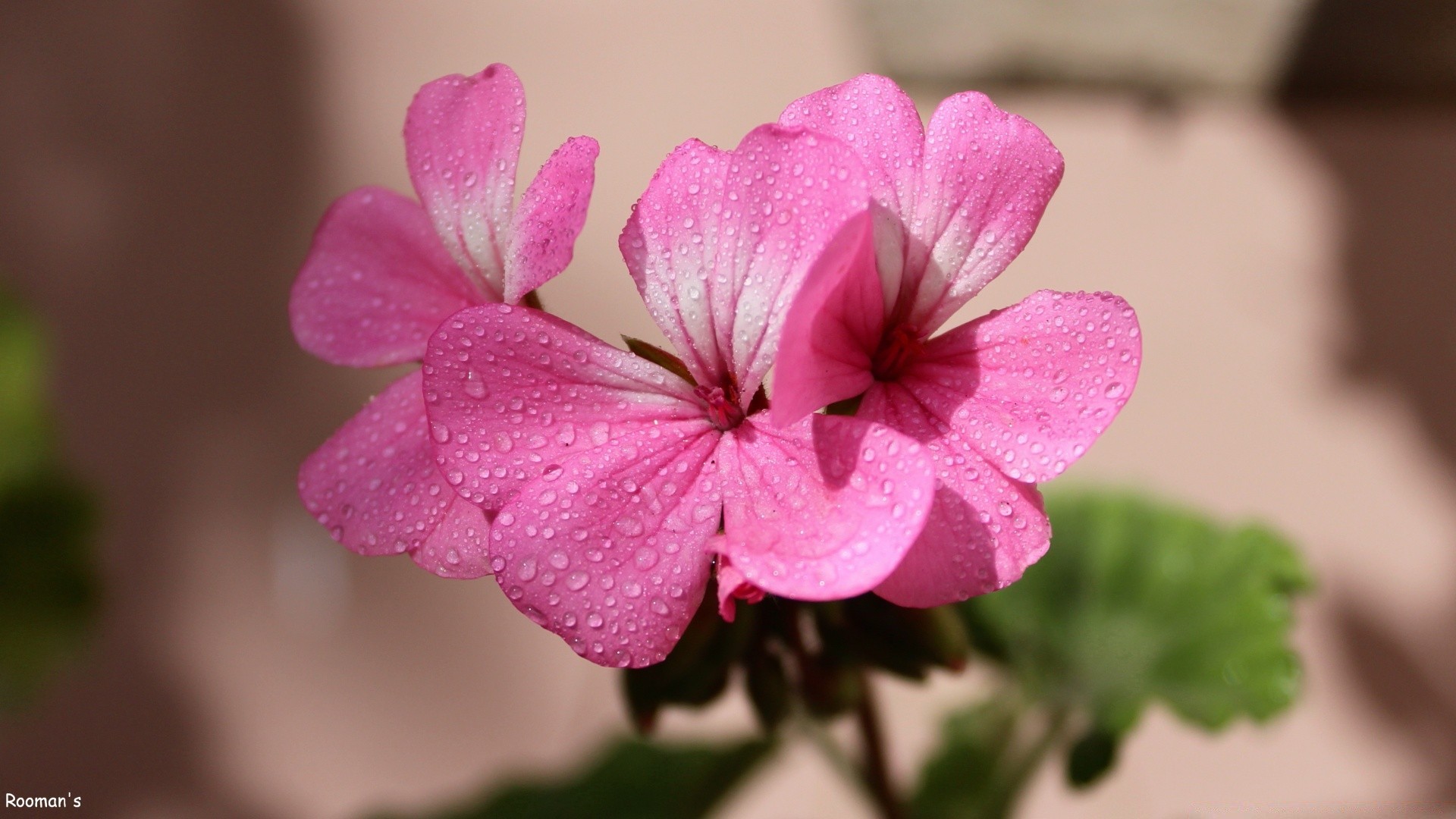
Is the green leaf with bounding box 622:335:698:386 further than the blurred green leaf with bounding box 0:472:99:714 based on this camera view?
No

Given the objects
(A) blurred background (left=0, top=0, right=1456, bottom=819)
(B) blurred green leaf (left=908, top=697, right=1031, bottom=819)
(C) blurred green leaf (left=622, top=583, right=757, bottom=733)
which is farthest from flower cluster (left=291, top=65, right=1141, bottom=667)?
(A) blurred background (left=0, top=0, right=1456, bottom=819)

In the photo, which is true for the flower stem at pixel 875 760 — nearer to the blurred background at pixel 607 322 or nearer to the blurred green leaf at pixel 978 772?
the blurred green leaf at pixel 978 772

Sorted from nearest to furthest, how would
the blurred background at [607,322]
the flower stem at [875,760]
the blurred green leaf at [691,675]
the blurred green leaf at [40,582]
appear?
1. the blurred green leaf at [691,675]
2. the flower stem at [875,760]
3. the blurred background at [607,322]
4. the blurred green leaf at [40,582]

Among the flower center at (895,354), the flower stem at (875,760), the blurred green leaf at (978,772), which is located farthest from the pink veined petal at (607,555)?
the blurred green leaf at (978,772)

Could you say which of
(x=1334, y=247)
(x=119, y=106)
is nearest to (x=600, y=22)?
(x=119, y=106)

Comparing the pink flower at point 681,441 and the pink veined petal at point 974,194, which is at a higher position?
the pink veined petal at point 974,194

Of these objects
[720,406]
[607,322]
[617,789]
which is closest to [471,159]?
[720,406]

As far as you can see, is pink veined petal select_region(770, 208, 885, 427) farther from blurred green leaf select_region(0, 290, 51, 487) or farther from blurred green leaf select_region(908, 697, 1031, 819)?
blurred green leaf select_region(0, 290, 51, 487)
